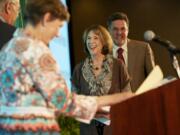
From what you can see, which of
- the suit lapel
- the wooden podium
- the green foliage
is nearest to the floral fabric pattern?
the suit lapel

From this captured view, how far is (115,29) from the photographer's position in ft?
13.8

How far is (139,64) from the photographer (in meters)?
4.02

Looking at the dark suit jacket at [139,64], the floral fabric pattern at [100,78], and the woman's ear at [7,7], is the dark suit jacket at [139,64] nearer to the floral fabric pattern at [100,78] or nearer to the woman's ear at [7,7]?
the floral fabric pattern at [100,78]

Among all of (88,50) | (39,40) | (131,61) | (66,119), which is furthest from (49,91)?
(66,119)

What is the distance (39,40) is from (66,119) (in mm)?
3204

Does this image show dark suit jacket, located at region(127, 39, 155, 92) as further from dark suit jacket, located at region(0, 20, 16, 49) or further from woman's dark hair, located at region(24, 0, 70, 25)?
woman's dark hair, located at region(24, 0, 70, 25)

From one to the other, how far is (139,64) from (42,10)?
1875mm

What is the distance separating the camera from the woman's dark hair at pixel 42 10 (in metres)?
2.27

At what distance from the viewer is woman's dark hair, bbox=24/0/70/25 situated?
2271 mm

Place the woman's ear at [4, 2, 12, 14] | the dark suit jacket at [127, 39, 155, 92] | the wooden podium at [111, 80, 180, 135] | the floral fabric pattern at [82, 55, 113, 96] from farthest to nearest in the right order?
the dark suit jacket at [127, 39, 155, 92] < the floral fabric pattern at [82, 55, 113, 96] < the woman's ear at [4, 2, 12, 14] < the wooden podium at [111, 80, 180, 135]

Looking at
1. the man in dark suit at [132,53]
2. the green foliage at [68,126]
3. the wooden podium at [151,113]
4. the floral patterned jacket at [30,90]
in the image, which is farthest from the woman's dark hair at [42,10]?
the green foliage at [68,126]

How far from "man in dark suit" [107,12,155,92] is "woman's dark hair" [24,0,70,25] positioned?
69.6 inches

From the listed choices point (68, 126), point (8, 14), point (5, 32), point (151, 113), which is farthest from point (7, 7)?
point (68, 126)

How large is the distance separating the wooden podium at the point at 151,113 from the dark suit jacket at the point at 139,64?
5.79 ft
